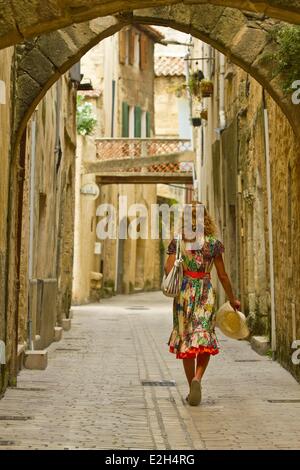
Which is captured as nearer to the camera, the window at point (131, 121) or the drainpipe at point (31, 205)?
the drainpipe at point (31, 205)

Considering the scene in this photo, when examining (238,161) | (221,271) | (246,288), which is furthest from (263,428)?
(238,161)

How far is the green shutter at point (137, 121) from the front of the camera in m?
35.6

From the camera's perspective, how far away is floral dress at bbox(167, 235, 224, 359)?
7.16 m

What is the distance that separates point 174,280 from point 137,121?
29.1 metres

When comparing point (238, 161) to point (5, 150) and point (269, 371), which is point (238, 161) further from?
point (5, 150)

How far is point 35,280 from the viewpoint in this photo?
10.8 m

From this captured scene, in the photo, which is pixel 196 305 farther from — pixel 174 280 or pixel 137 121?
pixel 137 121

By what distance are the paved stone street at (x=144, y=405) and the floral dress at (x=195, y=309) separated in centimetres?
44

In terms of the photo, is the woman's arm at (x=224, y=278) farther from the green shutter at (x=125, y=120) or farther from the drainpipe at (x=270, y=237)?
the green shutter at (x=125, y=120)

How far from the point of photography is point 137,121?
118 ft

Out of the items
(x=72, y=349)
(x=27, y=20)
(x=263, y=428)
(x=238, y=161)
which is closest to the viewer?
(x=27, y=20)

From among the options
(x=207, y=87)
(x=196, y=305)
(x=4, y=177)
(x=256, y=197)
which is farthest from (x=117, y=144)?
(x=196, y=305)

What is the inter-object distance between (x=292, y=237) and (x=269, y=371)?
1.57m

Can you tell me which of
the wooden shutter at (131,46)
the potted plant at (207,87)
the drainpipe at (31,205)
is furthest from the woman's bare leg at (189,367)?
the wooden shutter at (131,46)
